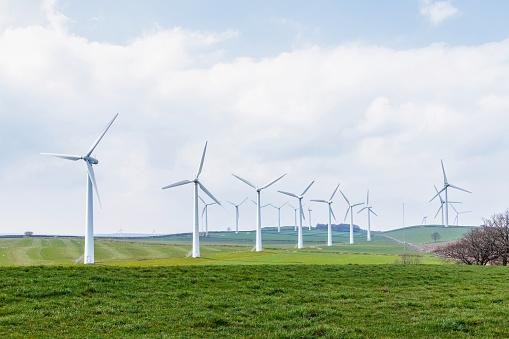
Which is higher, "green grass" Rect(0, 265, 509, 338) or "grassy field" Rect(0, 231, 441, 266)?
"green grass" Rect(0, 265, 509, 338)

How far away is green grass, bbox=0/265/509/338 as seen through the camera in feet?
51.5

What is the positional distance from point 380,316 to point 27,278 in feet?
44.6

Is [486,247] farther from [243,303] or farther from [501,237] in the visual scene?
[243,303]

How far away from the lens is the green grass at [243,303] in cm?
1569

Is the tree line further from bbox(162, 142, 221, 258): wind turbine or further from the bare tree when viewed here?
bbox(162, 142, 221, 258): wind turbine

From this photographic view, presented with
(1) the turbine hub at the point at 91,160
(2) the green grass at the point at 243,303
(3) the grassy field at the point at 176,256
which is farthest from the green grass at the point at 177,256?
(2) the green grass at the point at 243,303

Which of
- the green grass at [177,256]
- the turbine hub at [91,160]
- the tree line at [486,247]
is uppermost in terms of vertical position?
the turbine hub at [91,160]

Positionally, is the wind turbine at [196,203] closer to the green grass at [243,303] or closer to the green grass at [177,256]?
the green grass at [177,256]

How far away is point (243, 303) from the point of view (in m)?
19.6

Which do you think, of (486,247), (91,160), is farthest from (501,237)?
(91,160)

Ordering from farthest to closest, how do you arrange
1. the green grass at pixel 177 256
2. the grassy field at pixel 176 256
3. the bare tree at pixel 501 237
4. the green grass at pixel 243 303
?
the green grass at pixel 177 256 < the grassy field at pixel 176 256 < the bare tree at pixel 501 237 < the green grass at pixel 243 303

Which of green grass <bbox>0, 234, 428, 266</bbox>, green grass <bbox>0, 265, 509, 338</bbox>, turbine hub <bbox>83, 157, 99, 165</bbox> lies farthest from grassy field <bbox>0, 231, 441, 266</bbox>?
green grass <bbox>0, 265, 509, 338</bbox>

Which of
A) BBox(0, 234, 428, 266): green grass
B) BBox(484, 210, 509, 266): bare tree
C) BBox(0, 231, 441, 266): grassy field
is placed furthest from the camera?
BBox(0, 234, 428, 266): green grass

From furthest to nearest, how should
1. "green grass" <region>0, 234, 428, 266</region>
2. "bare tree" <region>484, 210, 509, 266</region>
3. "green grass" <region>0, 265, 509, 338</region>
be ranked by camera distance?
"green grass" <region>0, 234, 428, 266</region>
"bare tree" <region>484, 210, 509, 266</region>
"green grass" <region>0, 265, 509, 338</region>
